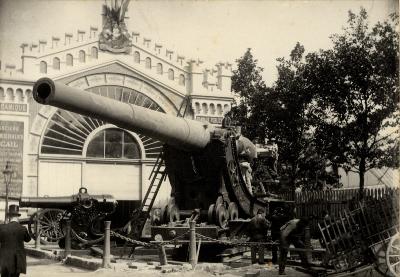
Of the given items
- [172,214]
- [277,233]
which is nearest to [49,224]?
[172,214]

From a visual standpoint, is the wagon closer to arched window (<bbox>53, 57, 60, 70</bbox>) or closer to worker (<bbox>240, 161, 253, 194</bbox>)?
worker (<bbox>240, 161, 253, 194</bbox>)

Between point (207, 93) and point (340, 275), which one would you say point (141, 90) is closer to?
point (207, 93)

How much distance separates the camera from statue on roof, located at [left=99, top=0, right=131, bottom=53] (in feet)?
92.7

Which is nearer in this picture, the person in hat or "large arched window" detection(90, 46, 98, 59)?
the person in hat

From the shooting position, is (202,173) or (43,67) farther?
(43,67)

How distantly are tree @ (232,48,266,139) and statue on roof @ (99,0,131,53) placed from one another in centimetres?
556

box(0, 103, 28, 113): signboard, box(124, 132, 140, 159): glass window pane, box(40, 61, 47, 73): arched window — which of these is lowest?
box(124, 132, 140, 159): glass window pane

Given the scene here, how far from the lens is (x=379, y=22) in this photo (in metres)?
18.2

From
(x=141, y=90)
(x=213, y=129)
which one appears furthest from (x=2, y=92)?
(x=213, y=129)

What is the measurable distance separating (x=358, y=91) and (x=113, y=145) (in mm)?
13504

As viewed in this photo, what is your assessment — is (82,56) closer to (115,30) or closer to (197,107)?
(115,30)

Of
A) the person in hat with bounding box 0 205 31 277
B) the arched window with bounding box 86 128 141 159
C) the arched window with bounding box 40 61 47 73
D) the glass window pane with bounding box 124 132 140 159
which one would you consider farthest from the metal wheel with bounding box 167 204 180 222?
the arched window with bounding box 40 61 47 73

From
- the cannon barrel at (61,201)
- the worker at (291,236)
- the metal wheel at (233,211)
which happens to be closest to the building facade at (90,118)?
the cannon barrel at (61,201)

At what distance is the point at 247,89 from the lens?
1118 inches
